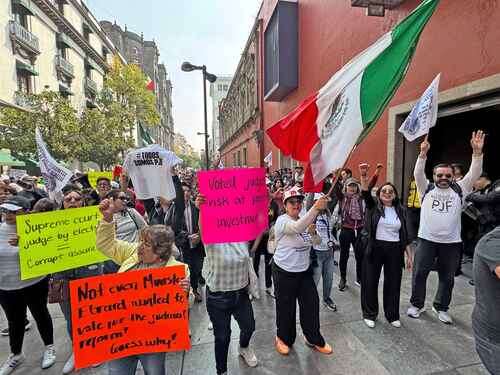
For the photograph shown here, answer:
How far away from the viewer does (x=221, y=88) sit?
351 feet

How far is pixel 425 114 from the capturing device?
11.8 ft

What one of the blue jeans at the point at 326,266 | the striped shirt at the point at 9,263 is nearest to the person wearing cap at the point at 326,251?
the blue jeans at the point at 326,266

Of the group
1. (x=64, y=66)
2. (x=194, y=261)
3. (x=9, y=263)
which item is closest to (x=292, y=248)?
(x=194, y=261)

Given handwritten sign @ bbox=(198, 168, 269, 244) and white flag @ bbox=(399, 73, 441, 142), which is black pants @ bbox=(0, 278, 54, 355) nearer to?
handwritten sign @ bbox=(198, 168, 269, 244)

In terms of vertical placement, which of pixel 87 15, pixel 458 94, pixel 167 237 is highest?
pixel 87 15

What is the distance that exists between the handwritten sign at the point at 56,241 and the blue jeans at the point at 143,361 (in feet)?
4.20

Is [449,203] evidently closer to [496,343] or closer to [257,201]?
[496,343]

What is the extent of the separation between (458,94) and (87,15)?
41917mm

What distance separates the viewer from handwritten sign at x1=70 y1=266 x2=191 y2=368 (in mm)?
1933

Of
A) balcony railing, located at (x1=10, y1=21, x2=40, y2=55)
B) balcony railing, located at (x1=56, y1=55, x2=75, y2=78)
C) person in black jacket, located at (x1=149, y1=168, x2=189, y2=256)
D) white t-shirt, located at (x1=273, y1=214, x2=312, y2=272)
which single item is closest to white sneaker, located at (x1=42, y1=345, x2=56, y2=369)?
person in black jacket, located at (x1=149, y1=168, x2=189, y2=256)

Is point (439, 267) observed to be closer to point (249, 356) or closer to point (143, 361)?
point (249, 356)

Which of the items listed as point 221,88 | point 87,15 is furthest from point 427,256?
point 221,88

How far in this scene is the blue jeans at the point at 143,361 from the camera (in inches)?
80.7

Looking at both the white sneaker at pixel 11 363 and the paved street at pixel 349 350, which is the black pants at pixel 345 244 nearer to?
the paved street at pixel 349 350
